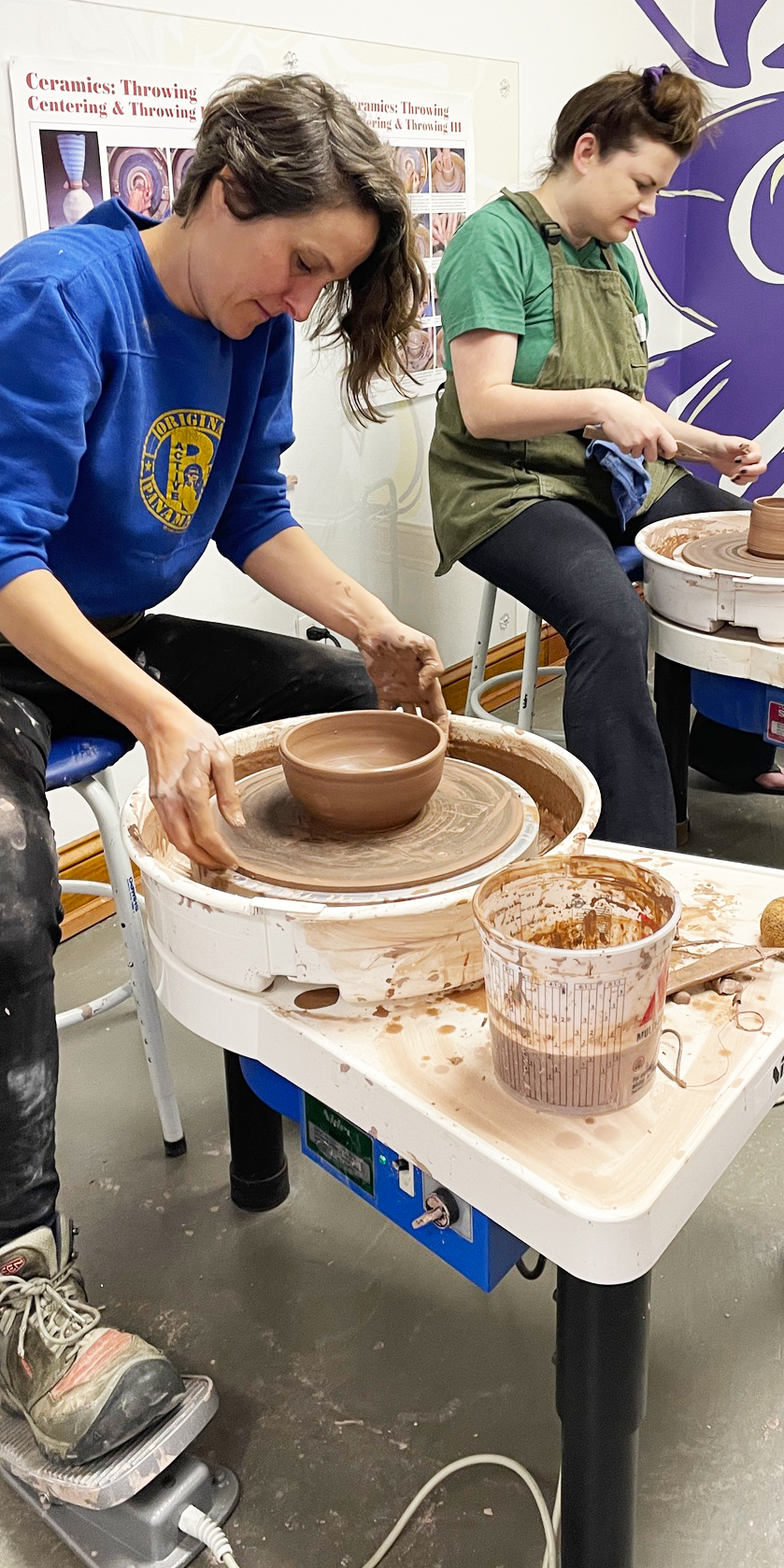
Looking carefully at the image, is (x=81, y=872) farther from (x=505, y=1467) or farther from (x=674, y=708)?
(x=505, y=1467)

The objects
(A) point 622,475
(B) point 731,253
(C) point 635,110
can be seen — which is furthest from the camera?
(B) point 731,253

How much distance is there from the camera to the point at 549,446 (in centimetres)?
233

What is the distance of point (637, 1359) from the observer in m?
0.91

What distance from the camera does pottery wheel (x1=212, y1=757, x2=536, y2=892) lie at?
3.81 ft

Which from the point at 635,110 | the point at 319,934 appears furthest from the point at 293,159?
the point at 635,110

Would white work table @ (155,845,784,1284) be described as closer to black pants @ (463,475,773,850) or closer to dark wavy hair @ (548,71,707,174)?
black pants @ (463,475,773,850)

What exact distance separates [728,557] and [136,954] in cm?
121

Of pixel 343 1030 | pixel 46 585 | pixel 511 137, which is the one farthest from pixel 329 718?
pixel 511 137

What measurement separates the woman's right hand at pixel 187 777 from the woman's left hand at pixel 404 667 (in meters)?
0.39

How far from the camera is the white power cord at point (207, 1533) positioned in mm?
1138

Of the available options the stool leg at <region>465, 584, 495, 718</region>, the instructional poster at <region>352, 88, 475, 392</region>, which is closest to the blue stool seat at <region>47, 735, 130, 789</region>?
the stool leg at <region>465, 584, 495, 718</region>

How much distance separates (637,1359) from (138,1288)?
0.82 meters

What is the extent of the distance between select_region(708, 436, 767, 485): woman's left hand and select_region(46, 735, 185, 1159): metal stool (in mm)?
1502

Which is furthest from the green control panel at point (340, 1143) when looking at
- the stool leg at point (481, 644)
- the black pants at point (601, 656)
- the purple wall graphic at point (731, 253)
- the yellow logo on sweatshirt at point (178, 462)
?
the purple wall graphic at point (731, 253)
